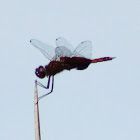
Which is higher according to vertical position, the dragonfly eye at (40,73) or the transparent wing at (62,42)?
the transparent wing at (62,42)

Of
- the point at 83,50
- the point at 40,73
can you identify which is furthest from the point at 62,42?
the point at 40,73

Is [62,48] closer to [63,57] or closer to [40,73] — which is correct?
[63,57]

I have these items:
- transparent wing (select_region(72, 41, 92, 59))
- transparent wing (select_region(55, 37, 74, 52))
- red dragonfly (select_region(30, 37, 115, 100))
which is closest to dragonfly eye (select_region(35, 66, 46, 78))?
red dragonfly (select_region(30, 37, 115, 100))

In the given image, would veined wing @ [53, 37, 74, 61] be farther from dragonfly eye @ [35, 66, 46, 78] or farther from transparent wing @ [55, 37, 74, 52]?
dragonfly eye @ [35, 66, 46, 78]

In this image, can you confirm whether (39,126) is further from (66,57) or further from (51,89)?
(66,57)

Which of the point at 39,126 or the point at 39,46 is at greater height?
the point at 39,46

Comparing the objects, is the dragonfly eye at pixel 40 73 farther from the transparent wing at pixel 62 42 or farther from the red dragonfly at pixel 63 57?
the transparent wing at pixel 62 42

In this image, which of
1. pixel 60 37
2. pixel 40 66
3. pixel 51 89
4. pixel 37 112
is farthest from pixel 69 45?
pixel 37 112

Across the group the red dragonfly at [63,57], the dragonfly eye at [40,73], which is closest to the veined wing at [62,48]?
the red dragonfly at [63,57]
